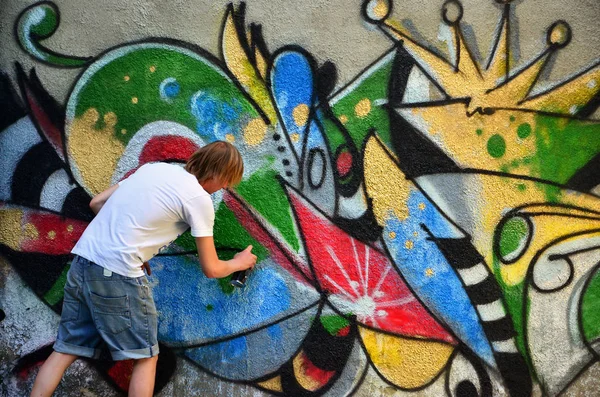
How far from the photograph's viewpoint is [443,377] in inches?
128

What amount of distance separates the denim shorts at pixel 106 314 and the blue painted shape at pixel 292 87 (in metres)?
1.11

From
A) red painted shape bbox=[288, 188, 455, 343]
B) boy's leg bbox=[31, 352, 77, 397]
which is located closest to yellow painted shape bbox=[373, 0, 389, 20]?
red painted shape bbox=[288, 188, 455, 343]

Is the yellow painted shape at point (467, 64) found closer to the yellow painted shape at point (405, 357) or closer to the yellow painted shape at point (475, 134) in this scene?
the yellow painted shape at point (475, 134)

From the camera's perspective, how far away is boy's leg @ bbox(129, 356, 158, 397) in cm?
281

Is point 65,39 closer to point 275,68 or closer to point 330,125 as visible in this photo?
point 275,68

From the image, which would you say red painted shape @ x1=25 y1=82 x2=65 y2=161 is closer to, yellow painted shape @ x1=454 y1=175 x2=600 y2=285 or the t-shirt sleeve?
the t-shirt sleeve

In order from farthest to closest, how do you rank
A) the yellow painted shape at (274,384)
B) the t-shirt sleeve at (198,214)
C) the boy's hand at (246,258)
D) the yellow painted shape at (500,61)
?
1. the yellow painted shape at (274,384)
2. the yellow painted shape at (500,61)
3. the boy's hand at (246,258)
4. the t-shirt sleeve at (198,214)

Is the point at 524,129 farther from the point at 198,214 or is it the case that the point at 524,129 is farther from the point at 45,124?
the point at 45,124

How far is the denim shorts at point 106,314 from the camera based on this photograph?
8.96 feet

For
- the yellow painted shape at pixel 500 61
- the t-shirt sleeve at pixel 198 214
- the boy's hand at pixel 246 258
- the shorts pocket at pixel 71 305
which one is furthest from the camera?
the yellow painted shape at pixel 500 61

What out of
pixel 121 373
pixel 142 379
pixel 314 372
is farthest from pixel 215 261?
pixel 121 373

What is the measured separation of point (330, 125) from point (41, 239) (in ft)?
5.53

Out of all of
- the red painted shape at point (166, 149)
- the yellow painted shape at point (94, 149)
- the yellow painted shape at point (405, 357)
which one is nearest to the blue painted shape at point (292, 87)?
the red painted shape at point (166, 149)

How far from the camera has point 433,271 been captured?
3225 mm
